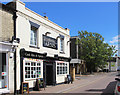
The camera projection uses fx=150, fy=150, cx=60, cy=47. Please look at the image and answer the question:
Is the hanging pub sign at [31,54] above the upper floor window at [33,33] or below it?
below

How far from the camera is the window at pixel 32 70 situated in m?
12.2

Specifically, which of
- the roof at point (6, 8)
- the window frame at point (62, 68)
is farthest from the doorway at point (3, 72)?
the window frame at point (62, 68)

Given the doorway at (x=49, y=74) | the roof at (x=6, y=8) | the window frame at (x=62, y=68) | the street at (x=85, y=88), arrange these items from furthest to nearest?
the window frame at (x=62, y=68)
the doorway at (x=49, y=74)
the street at (x=85, y=88)
the roof at (x=6, y=8)

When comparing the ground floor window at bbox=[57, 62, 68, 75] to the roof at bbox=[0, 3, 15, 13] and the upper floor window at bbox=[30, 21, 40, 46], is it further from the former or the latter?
the roof at bbox=[0, 3, 15, 13]

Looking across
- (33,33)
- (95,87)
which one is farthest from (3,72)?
(95,87)

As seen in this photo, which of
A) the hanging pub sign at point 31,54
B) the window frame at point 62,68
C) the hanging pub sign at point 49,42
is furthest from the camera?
the window frame at point 62,68

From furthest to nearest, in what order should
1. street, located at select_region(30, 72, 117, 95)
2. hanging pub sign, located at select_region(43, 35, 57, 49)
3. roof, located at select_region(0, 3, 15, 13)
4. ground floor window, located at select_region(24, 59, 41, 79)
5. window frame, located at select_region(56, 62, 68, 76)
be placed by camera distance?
window frame, located at select_region(56, 62, 68, 76) → hanging pub sign, located at select_region(43, 35, 57, 49) → ground floor window, located at select_region(24, 59, 41, 79) → street, located at select_region(30, 72, 117, 95) → roof, located at select_region(0, 3, 15, 13)

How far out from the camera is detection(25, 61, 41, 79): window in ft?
40.1

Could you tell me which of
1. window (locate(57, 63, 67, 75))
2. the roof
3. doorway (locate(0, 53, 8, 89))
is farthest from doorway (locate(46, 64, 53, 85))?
the roof

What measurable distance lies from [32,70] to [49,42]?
3911mm

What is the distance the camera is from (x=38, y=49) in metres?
13.8

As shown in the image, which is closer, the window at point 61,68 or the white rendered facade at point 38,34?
the white rendered facade at point 38,34

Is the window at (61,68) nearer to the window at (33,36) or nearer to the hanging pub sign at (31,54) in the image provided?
the hanging pub sign at (31,54)

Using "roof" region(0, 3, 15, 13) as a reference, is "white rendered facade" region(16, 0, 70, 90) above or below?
below
